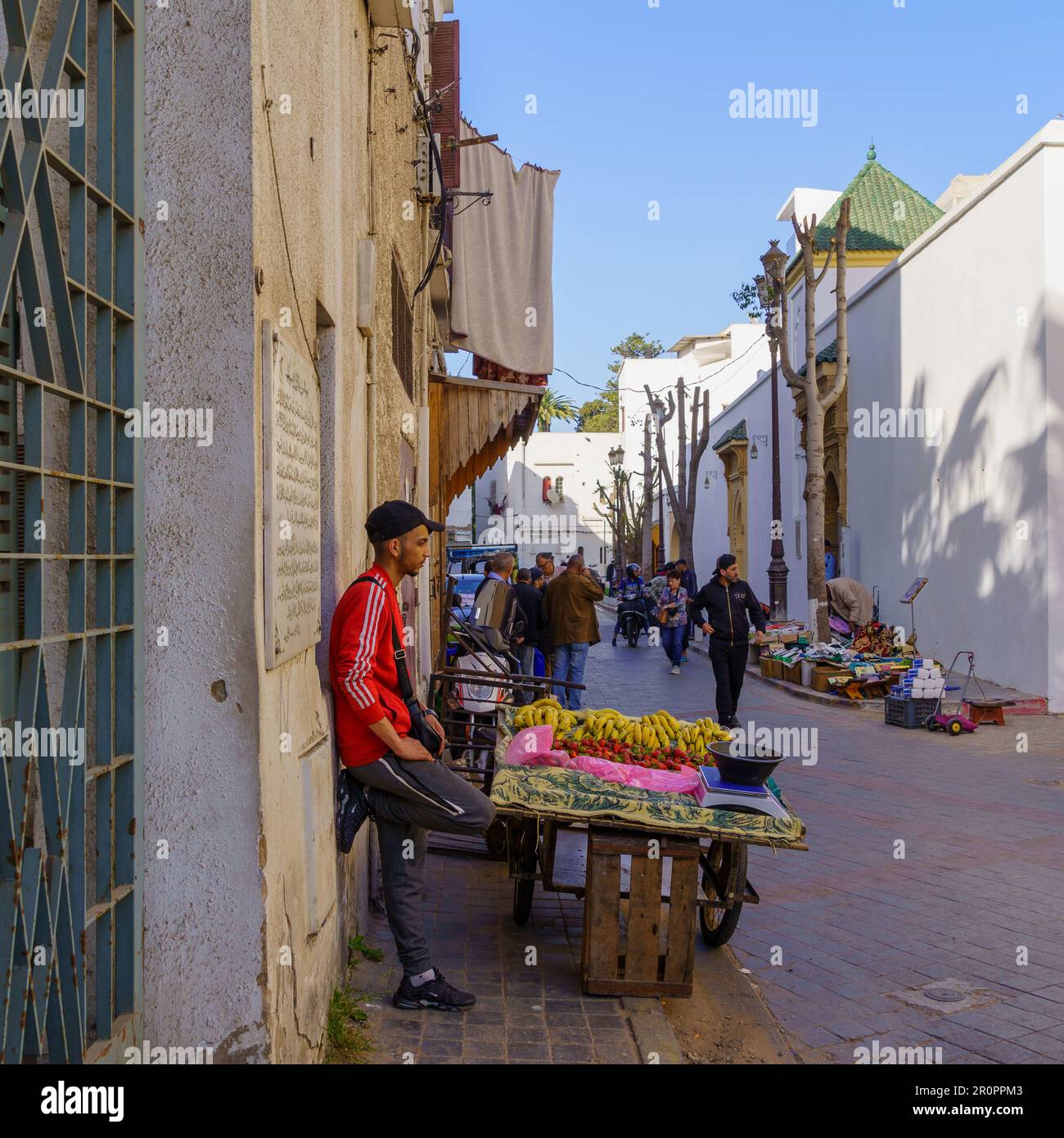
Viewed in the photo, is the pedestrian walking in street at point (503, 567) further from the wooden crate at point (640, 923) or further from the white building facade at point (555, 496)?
the white building facade at point (555, 496)

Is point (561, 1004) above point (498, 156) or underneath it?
underneath

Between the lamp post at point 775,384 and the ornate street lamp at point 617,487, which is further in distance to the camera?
the ornate street lamp at point 617,487

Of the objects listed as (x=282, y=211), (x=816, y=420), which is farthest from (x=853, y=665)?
(x=282, y=211)

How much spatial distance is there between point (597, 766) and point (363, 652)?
178 cm

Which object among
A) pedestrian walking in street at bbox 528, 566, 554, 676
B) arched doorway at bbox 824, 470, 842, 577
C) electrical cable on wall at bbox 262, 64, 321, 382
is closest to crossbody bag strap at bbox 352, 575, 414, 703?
electrical cable on wall at bbox 262, 64, 321, 382

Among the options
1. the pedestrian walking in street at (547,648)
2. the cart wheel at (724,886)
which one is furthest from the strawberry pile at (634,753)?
the pedestrian walking in street at (547,648)

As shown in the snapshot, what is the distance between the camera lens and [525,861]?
5.90m

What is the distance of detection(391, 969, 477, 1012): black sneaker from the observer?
4.79m

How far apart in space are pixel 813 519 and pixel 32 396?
18681mm

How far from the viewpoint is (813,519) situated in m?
20.5

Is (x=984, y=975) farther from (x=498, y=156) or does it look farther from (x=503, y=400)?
(x=498, y=156)

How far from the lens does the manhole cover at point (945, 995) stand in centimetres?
527
